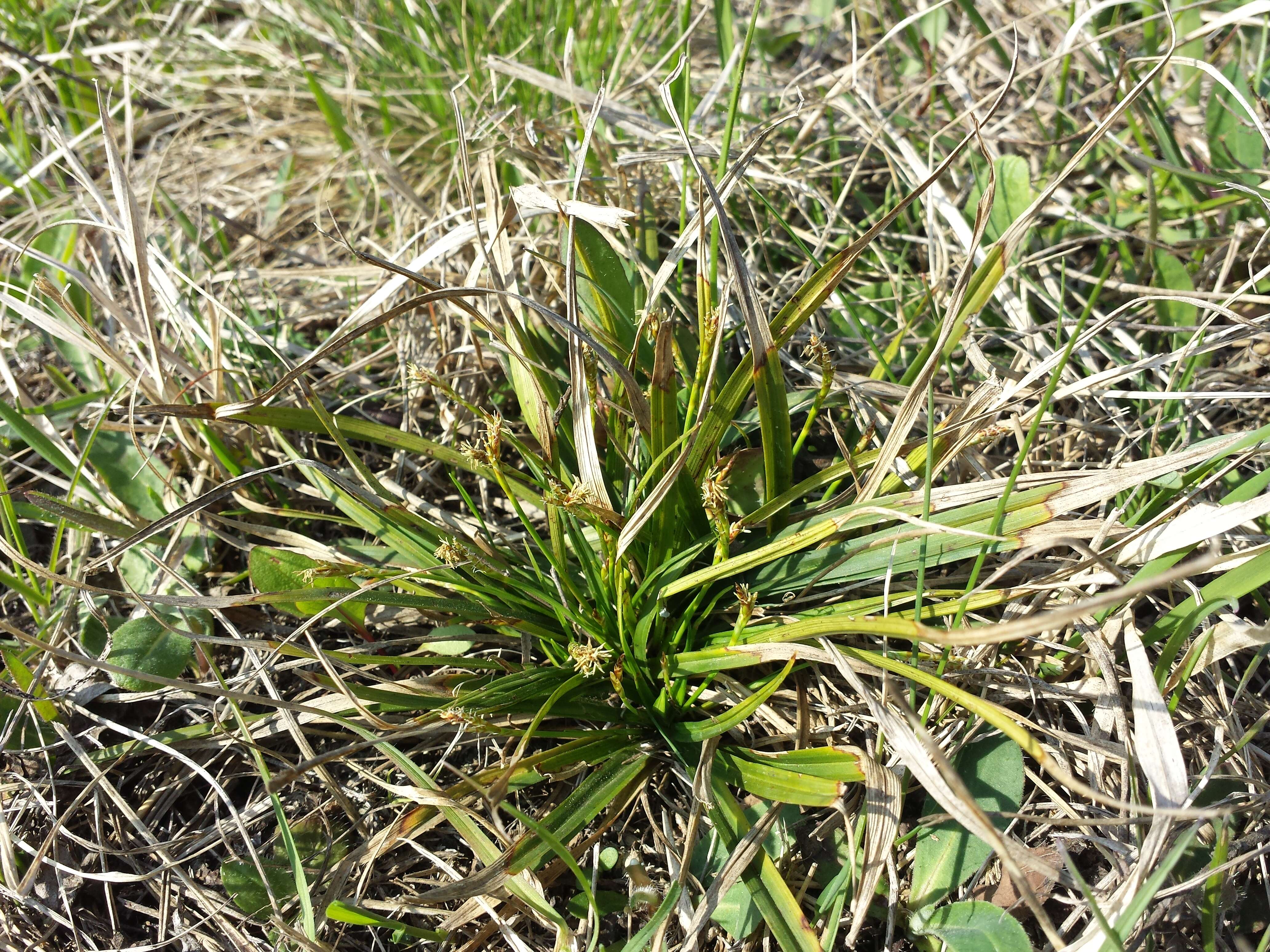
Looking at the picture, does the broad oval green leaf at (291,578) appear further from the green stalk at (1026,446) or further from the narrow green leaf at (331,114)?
the narrow green leaf at (331,114)

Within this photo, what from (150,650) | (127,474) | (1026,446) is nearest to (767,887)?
(1026,446)

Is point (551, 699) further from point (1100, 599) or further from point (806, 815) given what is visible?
point (1100, 599)

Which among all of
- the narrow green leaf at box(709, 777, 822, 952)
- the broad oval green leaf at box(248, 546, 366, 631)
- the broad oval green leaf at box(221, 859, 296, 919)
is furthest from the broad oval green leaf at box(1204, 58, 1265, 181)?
the broad oval green leaf at box(221, 859, 296, 919)

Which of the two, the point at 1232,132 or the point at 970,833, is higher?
the point at 1232,132

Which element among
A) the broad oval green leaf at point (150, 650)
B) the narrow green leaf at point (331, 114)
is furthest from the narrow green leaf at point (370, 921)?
the narrow green leaf at point (331, 114)

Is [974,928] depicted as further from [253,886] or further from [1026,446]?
[253,886]

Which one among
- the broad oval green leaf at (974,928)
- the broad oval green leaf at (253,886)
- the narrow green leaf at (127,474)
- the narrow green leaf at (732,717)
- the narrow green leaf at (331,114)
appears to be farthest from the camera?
the narrow green leaf at (331,114)

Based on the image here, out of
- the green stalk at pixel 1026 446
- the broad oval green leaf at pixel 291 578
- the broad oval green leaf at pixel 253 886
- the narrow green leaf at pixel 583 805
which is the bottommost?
the broad oval green leaf at pixel 253 886
